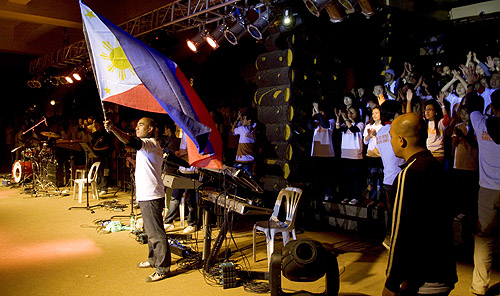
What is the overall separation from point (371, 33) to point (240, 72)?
5284mm

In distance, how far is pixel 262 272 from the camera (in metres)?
5.01

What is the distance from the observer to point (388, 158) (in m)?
5.83

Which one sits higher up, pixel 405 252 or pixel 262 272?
pixel 405 252

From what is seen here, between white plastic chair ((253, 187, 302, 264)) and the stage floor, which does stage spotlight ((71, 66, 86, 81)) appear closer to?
the stage floor

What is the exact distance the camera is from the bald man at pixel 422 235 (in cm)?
222

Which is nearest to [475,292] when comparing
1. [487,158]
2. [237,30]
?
[487,158]

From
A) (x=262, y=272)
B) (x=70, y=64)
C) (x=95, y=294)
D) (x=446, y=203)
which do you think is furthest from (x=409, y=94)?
(x=70, y=64)

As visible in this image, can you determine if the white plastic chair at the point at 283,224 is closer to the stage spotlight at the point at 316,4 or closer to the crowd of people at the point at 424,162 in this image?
the crowd of people at the point at 424,162

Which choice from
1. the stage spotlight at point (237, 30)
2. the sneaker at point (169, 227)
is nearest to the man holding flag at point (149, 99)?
the sneaker at point (169, 227)

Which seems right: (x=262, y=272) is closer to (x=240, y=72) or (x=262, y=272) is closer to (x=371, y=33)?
(x=371, y=33)

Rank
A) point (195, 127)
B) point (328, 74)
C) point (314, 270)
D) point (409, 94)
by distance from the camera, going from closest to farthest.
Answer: point (314, 270) < point (195, 127) < point (409, 94) < point (328, 74)

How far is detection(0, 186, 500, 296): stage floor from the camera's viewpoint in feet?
15.5

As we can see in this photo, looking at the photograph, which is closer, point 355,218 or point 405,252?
point 405,252

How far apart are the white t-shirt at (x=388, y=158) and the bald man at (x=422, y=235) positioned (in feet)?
11.8
